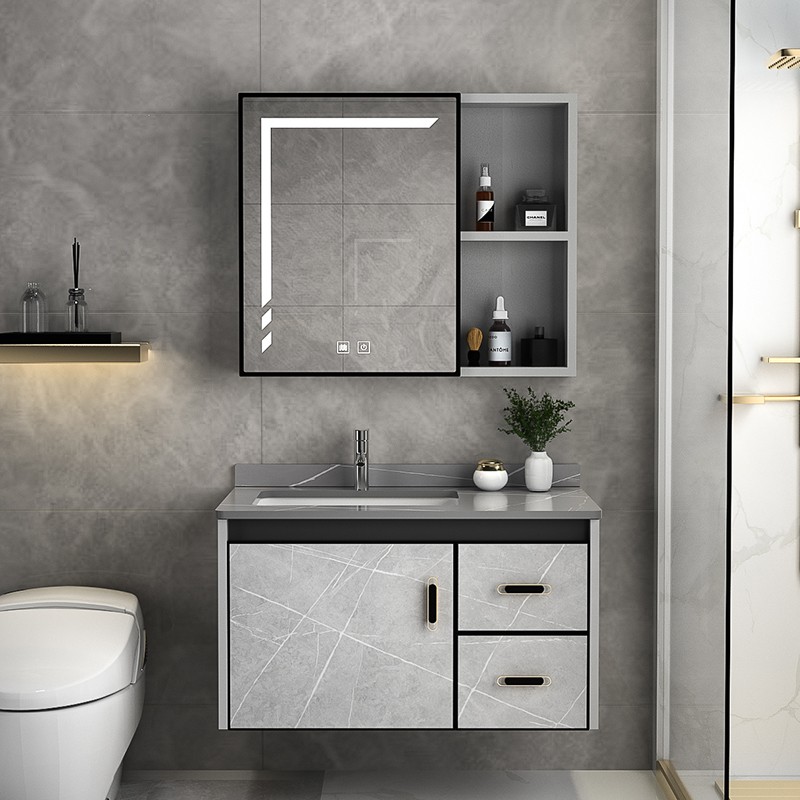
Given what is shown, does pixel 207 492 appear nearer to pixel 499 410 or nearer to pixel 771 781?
pixel 499 410

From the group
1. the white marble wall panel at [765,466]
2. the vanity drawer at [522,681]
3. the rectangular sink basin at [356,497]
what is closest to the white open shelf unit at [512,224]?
the rectangular sink basin at [356,497]

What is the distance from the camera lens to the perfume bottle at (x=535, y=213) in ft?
7.86

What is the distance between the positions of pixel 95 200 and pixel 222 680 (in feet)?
4.30

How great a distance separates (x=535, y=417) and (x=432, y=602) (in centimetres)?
58

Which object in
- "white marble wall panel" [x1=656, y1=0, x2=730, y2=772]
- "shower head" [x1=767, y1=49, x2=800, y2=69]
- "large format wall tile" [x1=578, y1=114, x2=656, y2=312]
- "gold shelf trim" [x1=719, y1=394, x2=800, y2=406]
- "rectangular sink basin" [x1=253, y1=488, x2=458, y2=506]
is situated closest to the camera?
"white marble wall panel" [x1=656, y1=0, x2=730, y2=772]

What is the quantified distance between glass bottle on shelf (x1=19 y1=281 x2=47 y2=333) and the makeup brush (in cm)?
114

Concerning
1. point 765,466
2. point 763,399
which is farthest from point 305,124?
point 765,466

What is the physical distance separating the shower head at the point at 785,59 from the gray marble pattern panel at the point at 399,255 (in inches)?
32.2

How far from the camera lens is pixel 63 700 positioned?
6.29 ft

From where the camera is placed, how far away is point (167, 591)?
8.29 ft

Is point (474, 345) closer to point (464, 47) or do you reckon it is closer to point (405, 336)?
point (405, 336)

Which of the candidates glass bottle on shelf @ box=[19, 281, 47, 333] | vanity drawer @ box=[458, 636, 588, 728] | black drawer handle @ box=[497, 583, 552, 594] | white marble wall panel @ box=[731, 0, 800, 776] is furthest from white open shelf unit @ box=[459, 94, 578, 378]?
glass bottle on shelf @ box=[19, 281, 47, 333]

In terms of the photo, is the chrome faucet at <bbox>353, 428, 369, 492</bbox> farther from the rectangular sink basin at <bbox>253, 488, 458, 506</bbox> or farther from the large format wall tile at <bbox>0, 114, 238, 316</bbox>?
the large format wall tile at <bbox>0, 114, 238, 316</bbox>

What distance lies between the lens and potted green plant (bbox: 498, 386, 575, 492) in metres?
2.38
